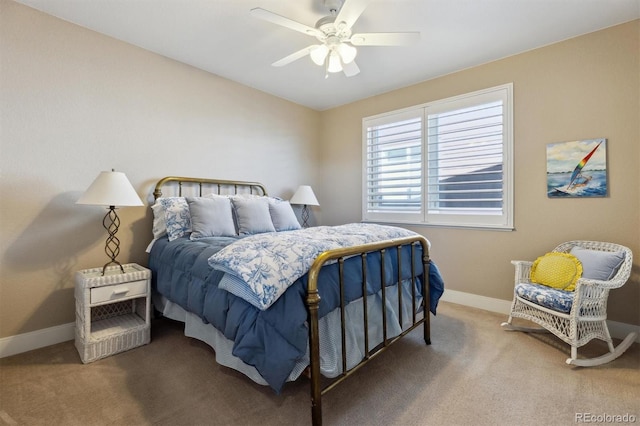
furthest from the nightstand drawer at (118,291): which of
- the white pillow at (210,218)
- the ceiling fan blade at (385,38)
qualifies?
the ceiling fan blade at (385,38)

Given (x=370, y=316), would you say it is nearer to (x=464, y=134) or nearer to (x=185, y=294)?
(x=185, y=294)

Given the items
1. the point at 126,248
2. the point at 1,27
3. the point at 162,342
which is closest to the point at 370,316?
the point at 162,342

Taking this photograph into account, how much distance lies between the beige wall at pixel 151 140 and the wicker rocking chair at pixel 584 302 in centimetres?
31

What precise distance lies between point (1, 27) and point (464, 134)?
4.09 m

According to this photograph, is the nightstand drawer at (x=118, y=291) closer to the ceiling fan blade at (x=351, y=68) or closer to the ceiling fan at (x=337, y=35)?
the ceiling fan at (x=337, y=35)

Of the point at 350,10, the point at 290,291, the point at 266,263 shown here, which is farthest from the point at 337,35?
the point at 290,291

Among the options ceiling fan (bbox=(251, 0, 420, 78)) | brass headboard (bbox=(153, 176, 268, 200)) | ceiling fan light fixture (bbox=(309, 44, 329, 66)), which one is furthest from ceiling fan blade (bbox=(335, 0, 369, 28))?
brass headboard (bbox=(153, 176, 268, 200))

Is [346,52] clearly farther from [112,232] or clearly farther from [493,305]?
[493,305]

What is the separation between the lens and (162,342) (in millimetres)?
2369

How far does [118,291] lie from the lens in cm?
220

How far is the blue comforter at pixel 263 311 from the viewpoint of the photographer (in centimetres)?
136

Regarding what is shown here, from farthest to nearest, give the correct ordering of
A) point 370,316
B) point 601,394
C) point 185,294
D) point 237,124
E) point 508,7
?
point 237,124, point 508,7, point 185,294, point 370,316, point 601,394

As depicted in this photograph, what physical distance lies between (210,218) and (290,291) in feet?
5.03

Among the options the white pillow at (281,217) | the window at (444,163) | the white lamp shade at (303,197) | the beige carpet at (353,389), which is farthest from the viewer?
the white lamp shade at (303,197)
